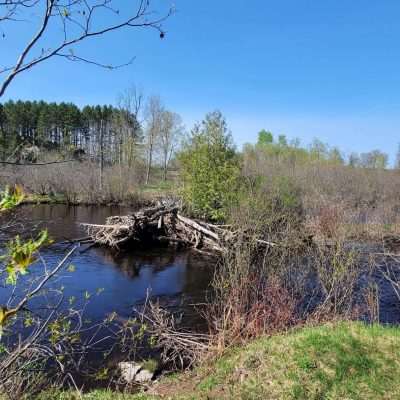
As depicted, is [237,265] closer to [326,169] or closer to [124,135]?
[326,169]

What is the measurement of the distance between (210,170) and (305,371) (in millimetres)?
16592

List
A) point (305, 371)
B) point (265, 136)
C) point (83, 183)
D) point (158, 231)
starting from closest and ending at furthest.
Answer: point (305, 371) < point (158, 231) < point (83, 183) < point (265, 136)

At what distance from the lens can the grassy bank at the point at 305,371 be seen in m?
4.40

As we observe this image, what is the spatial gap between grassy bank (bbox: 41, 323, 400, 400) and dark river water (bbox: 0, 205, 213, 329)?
3250 millimetres

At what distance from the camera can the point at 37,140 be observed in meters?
3.19

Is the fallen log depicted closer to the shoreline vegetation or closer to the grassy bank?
the shoreline vegetation

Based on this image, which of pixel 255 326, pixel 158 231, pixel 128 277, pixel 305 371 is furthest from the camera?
pixel 158 231

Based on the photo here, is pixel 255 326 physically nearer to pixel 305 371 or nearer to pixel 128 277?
pixel 305 371

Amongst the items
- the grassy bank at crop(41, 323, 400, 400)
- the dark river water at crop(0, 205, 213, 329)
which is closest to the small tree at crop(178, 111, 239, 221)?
the dark river water at crop(0, 205, 213, 329)

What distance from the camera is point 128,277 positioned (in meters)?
12.6

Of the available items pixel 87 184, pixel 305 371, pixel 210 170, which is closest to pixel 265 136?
pixel 87 184

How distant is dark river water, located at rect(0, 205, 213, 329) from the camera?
10021 mm

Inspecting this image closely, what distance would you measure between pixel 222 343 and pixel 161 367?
1.38m

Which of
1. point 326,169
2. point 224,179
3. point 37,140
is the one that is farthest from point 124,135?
point 37,140
